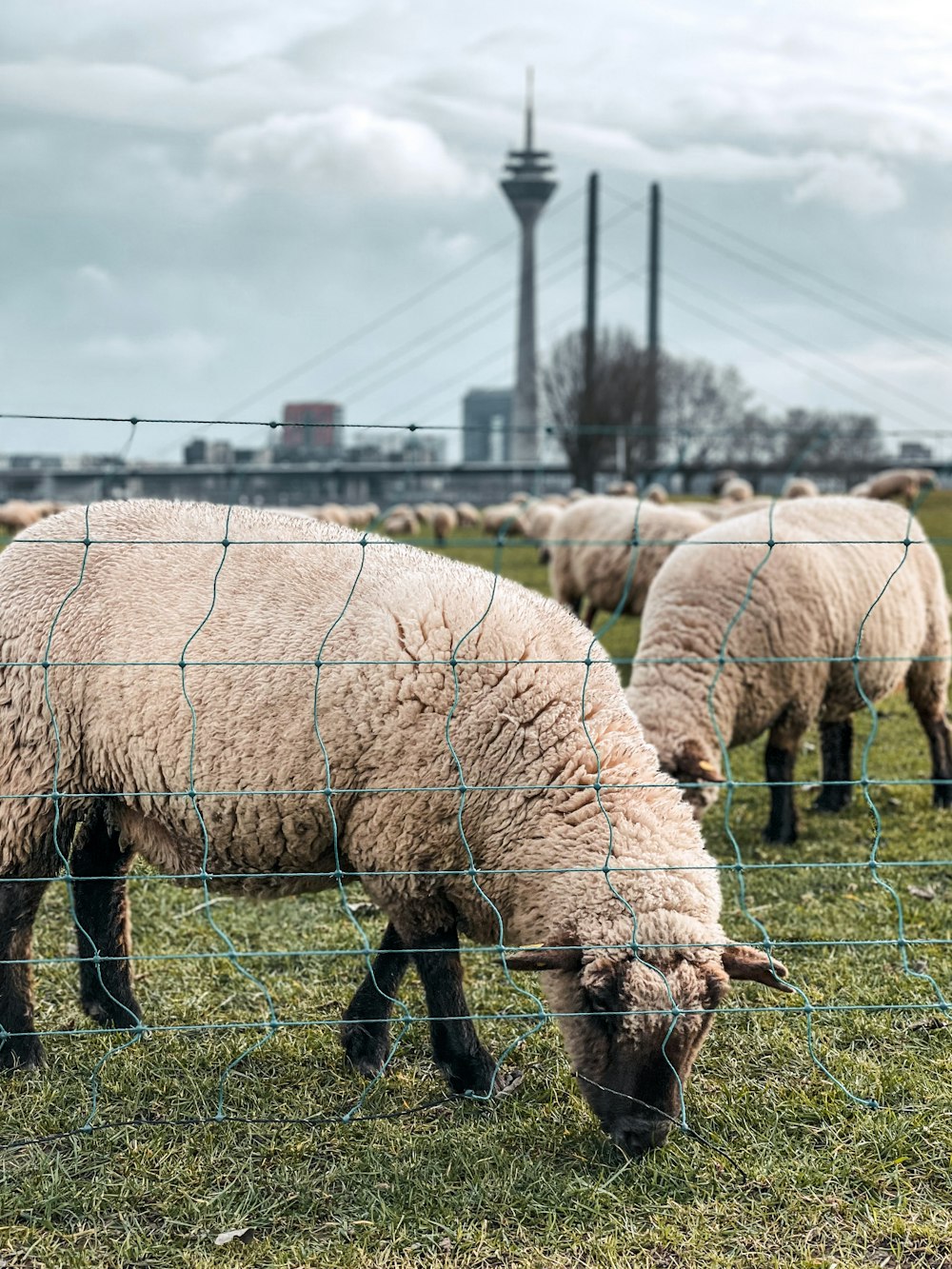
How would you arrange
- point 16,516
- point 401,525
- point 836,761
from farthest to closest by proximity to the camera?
1. point 401,525
2. point 16,516
3. point 836,761

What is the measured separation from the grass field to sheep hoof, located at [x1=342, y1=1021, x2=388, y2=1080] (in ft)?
A: 0.15

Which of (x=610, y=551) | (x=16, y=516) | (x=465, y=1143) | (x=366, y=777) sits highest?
(x=16, y=516)

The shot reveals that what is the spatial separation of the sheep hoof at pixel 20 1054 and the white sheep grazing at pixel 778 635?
2.95 m

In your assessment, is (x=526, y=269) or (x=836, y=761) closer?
(x=836, y=761)

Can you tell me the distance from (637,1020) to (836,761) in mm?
4373

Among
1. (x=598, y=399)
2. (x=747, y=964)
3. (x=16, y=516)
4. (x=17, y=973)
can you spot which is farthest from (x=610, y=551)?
(x=598, y=399)

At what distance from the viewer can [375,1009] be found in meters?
3.91

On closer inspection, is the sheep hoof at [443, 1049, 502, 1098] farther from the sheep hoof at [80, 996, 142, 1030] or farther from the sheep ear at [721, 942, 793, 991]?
the sheep hoof at [80, 996, 142, 1030]

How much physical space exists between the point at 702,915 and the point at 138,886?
3101 mm

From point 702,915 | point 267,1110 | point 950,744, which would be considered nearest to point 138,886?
point 267,1110


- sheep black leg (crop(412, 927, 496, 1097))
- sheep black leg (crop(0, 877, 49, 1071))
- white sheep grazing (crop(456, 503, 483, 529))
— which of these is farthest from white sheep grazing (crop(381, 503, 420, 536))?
sheep black leg (crop(412, 927, 496, 1097))

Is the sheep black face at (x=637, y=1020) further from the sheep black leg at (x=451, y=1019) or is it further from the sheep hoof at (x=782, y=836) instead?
the sheep hoof at (x=782, y=836)

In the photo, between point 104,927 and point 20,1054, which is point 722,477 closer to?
point 104,927

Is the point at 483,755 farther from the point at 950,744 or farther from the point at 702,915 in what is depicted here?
the point at 950,744
